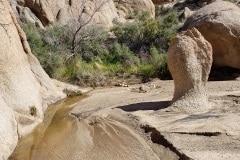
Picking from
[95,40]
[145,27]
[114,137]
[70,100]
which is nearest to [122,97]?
[70,100]

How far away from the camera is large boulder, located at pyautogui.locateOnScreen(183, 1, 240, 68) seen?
42.0 ft

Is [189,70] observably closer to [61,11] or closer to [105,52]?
[105,52]

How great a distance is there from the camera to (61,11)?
21.7 m

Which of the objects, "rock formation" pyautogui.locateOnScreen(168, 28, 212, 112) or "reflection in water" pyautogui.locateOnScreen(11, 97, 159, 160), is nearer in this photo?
"reflection in water" pyautogui.locateOnScreen(11, 97, 159, 160)

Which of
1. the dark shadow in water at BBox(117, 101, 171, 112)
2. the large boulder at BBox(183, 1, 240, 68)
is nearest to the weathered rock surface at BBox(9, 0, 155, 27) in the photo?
the large boulder at BBox(183, 1, 240, 68)

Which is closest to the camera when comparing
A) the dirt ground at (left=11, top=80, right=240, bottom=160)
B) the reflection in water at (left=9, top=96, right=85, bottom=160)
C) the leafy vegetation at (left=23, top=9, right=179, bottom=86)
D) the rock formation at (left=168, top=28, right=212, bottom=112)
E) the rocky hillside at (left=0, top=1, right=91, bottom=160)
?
the dirt ground at (left=11, top=80, right=240, bottom=160)

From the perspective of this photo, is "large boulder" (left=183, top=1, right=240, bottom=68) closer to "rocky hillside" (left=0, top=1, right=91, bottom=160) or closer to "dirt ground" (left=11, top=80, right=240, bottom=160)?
"dirt ground" (left=11, top=80, right=240, bottom=160)

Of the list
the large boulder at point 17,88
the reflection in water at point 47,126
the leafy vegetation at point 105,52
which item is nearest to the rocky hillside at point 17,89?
the large boulder at point 17,88

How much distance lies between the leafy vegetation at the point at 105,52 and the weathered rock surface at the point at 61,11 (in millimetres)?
2208

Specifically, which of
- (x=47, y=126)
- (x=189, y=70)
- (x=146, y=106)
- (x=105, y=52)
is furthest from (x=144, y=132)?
(x=105, y=52)

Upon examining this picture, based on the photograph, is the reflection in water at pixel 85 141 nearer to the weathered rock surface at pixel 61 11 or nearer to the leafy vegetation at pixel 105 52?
the leafy vegetation at pixel 105 52

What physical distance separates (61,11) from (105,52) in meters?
6.09

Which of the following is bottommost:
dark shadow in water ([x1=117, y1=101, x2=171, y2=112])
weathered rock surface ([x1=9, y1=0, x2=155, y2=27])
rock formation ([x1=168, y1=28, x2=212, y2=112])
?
dark shadow in water ([x1=117, y1=101, x2=171, y2=112])

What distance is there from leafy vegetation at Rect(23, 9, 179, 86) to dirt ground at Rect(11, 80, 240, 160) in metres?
3.82
